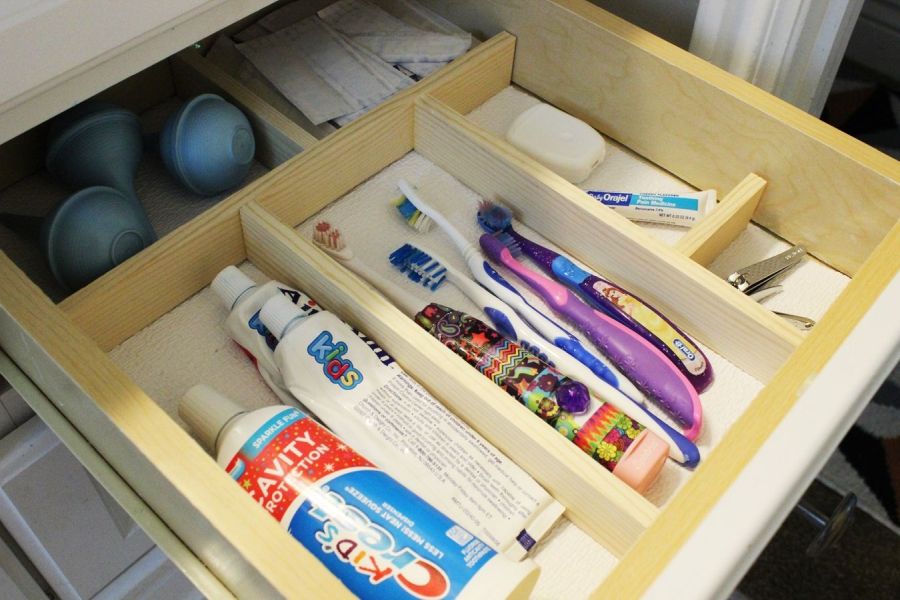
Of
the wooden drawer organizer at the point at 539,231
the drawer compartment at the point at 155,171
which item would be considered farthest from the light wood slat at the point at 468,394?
the drawer compartment at the point at 155,171

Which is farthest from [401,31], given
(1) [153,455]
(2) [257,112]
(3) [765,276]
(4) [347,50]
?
(1) [153,455]

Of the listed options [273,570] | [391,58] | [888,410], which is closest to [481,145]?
[391,58]

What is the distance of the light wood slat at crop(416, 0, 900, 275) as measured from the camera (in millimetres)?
658

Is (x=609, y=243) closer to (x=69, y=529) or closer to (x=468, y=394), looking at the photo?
(x=468, y=394)

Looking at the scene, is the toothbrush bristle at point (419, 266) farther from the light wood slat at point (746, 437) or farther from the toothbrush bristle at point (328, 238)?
the light wood slat at point (746, 437)

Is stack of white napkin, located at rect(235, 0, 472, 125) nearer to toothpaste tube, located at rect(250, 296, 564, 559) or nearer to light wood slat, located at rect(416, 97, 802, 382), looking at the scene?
light wood slat, located at rect(416, 97, 802, 382)

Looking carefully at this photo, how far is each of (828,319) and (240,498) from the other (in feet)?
1.09

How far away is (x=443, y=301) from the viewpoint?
0.66m

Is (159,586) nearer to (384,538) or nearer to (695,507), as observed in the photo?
(384,538)

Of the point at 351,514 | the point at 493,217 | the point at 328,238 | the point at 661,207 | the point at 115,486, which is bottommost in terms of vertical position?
the point at 115,486

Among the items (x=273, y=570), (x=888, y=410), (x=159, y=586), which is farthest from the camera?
(x=888, y=410)

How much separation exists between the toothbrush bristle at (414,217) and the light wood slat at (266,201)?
0.05 metres

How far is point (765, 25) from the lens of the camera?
2.42ft

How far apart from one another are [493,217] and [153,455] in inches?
12.5
